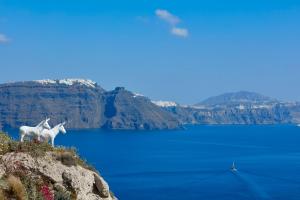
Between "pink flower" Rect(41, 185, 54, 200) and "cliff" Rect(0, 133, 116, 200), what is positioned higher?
"cliff" Rect(0, 133, 116, 200)

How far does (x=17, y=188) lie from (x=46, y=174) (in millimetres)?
2352

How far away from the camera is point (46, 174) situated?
2222 cm

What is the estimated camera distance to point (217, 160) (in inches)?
6850

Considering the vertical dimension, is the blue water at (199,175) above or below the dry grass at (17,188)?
below

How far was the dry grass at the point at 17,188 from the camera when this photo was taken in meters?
19.9

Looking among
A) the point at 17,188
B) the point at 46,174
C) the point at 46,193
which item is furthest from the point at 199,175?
the point at 17,188

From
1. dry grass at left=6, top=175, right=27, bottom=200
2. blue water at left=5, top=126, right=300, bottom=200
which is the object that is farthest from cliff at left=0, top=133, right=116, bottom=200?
blue water at left=5, top=126, right=300, bottom=200

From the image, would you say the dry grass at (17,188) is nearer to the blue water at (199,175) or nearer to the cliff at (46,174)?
the cliff at (46,174)

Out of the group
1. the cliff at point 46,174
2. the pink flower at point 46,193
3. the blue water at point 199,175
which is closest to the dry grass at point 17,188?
the cliff at point 46,174

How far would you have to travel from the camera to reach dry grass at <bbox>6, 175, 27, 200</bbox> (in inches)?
782

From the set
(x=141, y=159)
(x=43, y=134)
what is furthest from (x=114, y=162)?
(x=43, y=134)

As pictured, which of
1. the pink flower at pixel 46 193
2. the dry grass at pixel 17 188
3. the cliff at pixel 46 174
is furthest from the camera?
the cliff at pixel 46 174

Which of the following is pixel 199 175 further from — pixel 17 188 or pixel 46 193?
pixel 17 188

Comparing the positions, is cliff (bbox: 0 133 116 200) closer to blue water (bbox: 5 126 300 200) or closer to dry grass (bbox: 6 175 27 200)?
dry grass (bbox: 6 175 27 200)
